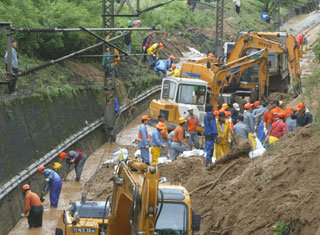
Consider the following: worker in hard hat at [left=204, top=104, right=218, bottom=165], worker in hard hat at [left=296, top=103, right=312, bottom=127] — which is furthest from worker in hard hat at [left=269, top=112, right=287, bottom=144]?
worker in hard hat at [left=204, top=104, right=218, bottom=165]

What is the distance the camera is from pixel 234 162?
17234 mm

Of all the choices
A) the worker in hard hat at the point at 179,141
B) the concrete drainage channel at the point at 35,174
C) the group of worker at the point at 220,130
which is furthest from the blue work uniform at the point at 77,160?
the worker in hard hat at the point at 179,141

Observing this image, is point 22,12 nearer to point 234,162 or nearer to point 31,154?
point 31,154

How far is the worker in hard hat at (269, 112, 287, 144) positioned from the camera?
1906cm

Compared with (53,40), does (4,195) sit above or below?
below

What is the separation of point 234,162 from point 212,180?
Answer: 0.89 metres

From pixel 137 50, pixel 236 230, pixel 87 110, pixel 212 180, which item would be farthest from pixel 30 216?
pixel 137 50

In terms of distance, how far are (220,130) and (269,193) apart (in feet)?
21.5

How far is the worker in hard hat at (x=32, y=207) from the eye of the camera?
1798 centimetres

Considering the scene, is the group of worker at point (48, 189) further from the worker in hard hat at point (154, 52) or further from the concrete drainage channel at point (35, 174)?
the worker in hard hat at point (154, 52)

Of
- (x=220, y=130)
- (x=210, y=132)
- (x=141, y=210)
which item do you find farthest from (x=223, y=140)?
(x=141, y=210)

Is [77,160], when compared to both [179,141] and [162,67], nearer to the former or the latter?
[179,141]

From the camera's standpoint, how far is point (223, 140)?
20.2m

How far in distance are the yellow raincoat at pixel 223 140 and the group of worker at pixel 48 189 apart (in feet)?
15.3
